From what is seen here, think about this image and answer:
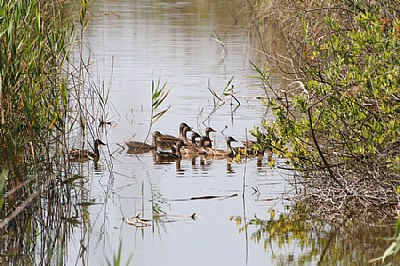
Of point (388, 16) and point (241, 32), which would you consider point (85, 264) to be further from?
point (241, 32)

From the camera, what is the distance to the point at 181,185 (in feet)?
31.1

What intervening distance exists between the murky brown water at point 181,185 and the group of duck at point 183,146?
0.47 feet

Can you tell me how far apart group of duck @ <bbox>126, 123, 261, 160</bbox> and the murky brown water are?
14 centimetres

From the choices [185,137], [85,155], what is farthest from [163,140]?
[85,155]

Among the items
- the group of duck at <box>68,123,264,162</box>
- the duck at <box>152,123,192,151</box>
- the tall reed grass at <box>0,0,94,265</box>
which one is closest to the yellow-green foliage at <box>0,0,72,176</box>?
the tall reed grass at <box>0,0,94,265</box>

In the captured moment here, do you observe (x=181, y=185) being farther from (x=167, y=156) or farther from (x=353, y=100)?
(x=353, y=100)

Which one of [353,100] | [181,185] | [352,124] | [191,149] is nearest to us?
[353,100]

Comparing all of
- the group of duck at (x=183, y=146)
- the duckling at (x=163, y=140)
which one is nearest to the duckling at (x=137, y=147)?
the group of duck at (x=183, y=146)

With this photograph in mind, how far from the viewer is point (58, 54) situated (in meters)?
7.95

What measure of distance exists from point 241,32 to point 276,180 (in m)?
13.8

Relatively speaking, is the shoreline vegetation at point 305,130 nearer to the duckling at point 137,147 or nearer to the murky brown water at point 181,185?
the murky brown water at point 181,185

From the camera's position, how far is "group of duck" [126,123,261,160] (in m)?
11.1

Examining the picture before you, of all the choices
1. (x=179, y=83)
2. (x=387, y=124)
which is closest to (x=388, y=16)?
(x=387, y=124)

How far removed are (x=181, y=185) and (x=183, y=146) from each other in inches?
79.6
